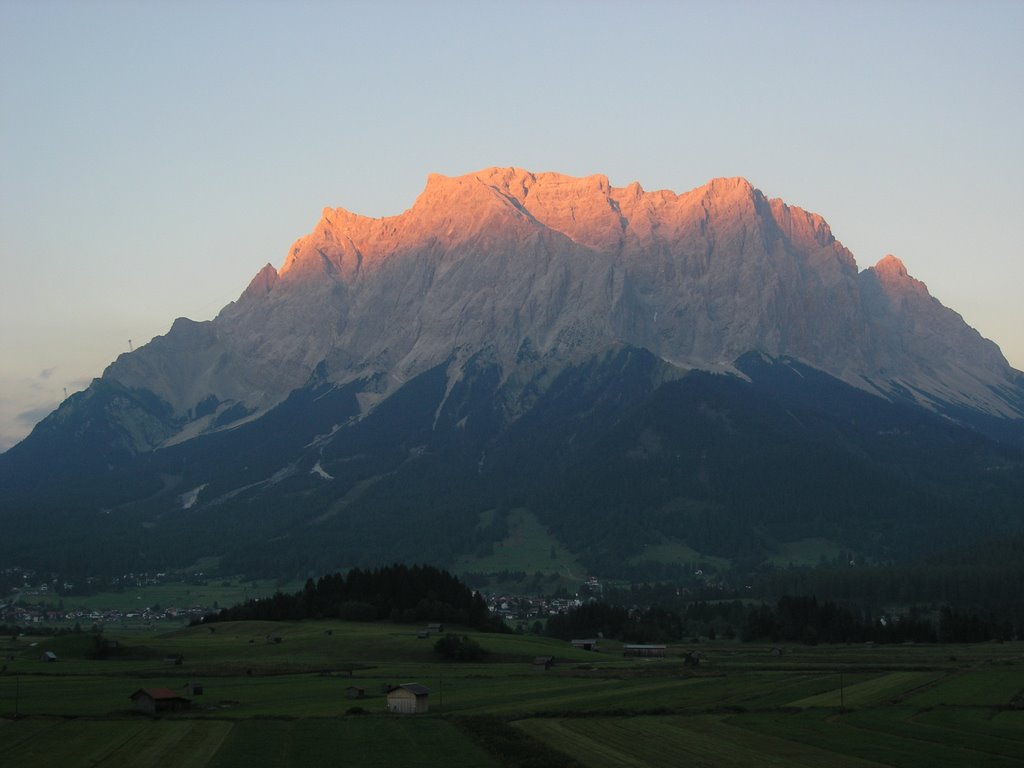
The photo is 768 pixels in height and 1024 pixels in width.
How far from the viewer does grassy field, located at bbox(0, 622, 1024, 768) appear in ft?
249

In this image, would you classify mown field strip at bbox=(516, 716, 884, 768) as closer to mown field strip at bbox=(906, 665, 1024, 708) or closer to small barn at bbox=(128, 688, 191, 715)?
mown field strip at bbox=(906, 665, 1024, 708)

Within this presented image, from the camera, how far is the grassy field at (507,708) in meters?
75.8

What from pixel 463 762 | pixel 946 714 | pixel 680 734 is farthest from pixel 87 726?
pixel 946 714

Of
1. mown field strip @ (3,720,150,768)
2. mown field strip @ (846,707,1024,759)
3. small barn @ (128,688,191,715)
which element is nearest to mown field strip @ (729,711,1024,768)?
mown field strip @ (846,707,1024,759)

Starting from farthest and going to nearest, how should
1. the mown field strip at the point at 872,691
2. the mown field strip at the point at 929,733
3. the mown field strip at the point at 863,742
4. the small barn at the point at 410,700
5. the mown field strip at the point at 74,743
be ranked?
the mown field strip at the point at 872,691 → the small barn at the point at 410,700 → the mown field strip at the point at 929,733 → the mown field strip at the point at 74,743 → the mown field strip at the point at 863,742

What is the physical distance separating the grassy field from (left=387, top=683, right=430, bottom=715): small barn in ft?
2.73

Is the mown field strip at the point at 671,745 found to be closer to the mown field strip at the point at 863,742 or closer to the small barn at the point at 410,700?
the mown field strip at the point at 863,742

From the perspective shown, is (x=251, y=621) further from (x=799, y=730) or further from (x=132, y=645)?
(x=799, y=730)

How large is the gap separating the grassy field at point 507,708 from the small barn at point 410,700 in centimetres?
83

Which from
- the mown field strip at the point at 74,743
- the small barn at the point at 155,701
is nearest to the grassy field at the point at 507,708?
the mown field strip at the point at 74,743

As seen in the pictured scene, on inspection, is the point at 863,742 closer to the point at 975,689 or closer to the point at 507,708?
the point at 507,708

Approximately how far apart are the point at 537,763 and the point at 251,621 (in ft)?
410

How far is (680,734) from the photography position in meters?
83.4

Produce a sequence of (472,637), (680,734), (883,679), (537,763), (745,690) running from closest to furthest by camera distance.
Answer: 1. (537,763)
2. (680,734)
3. (745,690)
4. (883,679)
5. (472,637)
